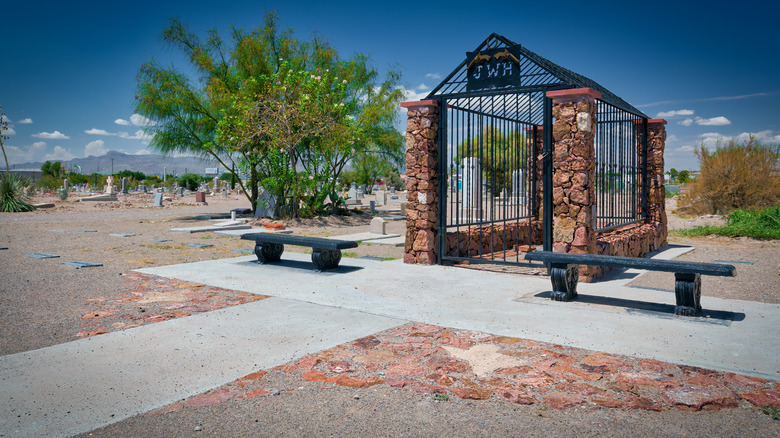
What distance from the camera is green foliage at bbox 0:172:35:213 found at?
22.8m

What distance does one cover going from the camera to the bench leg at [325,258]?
8094 mm

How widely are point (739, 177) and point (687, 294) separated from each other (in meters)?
17.0

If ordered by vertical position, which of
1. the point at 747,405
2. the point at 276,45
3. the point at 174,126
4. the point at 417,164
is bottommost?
the point at 747,405

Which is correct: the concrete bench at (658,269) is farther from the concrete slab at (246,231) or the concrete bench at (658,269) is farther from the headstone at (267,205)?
the headstone at (267,205)

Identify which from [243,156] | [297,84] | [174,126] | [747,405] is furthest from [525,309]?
[174,126]

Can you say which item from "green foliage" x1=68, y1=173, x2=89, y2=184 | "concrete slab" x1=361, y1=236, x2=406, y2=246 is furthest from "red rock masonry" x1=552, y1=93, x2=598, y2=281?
"green foliage" x1=68, y1=173, x2=89, y2=184

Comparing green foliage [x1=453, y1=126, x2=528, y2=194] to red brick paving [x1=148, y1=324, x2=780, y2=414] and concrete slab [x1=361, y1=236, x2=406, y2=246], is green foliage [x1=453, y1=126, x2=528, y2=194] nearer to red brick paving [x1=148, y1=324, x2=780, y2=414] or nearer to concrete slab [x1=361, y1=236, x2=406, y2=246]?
concrete slab [x1=361, y1=236, x2=406, y2=246]

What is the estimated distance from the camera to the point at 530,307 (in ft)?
19.1

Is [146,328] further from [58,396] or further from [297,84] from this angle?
[297,84]

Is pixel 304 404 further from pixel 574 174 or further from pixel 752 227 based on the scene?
pixel 752 227

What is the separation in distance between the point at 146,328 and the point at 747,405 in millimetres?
4622

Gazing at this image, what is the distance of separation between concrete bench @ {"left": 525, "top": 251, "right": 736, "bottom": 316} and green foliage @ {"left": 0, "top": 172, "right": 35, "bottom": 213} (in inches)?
938

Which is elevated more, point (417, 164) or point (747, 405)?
point (417, 164)

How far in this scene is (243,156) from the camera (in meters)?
19.8
